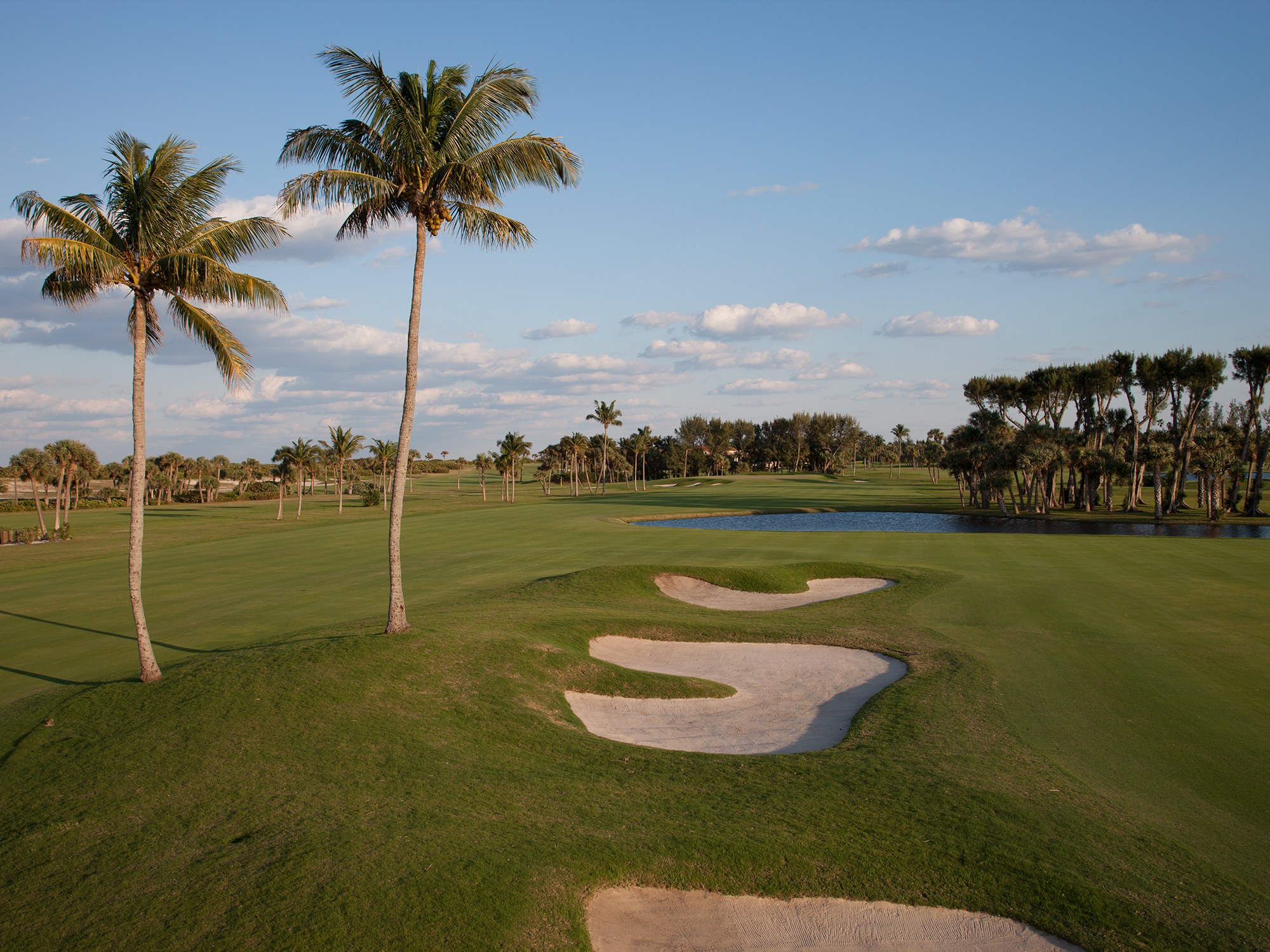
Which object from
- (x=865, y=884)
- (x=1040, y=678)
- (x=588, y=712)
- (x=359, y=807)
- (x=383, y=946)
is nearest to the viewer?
(x=383, y=946)

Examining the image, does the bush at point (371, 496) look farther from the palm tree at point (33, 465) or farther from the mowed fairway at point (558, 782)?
the mowed fairway at point (558, 782)

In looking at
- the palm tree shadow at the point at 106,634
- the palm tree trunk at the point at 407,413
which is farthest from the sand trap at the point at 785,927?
the palm tree shadow at the point at 106,634

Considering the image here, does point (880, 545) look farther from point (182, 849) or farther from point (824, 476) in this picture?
point (824, 476)

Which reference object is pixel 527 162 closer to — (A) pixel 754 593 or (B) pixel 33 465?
(A) pixel 754 593

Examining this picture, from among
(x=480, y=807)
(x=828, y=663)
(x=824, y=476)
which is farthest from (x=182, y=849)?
(x=824, y=476)

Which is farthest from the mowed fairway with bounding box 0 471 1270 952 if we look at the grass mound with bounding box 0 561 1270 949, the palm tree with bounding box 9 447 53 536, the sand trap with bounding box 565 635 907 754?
the palm tree with bounding box 9 447 53 536

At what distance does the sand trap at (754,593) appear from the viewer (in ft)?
79.9

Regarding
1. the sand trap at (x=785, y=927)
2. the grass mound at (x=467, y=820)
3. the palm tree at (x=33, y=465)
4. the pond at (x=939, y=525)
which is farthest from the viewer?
the palm tree at (x=33, y=465)

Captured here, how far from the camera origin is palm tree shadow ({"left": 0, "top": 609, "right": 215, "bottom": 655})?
16.3 metres

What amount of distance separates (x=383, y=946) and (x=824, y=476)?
136m

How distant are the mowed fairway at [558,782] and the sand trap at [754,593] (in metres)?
2.90

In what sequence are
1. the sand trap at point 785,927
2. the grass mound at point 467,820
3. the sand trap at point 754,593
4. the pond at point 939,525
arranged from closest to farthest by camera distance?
1. the grass mound at point 467,820
2. the sand trap at point 785,927
3. the sand trap at point 754,593
4. the pond at point 939,525

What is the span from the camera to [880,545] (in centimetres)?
3762

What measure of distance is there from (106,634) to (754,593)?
18.8m
